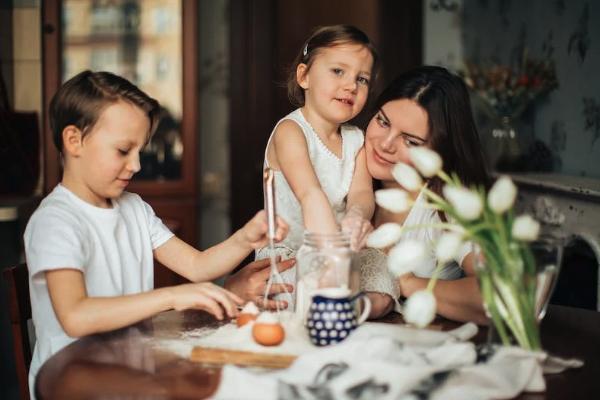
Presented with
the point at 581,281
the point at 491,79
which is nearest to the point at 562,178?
the point at 581,281

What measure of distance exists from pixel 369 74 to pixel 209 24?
104 inches

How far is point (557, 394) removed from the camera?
3.88ft

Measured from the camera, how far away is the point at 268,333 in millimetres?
1322

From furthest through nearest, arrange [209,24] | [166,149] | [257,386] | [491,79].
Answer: [209,24]
[166,149]
[491,79]
[257,386]

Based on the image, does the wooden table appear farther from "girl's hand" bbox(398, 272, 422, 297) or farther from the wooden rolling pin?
"girl's hand" bbox(398, 272, 422, 297)

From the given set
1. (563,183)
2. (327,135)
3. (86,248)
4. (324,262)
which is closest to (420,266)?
(327,135)

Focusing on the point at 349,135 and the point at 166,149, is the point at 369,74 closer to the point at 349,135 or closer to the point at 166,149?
the point at 349,135

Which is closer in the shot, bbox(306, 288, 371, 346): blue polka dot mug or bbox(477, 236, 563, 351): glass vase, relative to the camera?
bbox(477, 236, 563, 351): glass vase

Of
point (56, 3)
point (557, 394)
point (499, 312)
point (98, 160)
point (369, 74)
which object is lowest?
point (557, 394)

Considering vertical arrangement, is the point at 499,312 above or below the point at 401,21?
below

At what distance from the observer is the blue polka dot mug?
1309mm

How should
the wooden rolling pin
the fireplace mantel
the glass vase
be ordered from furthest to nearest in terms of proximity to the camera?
the fireplace mantel, the wooden rolling pin, the glass vase

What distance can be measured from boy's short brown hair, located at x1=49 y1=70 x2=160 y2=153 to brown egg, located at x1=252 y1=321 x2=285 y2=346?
1.82 feet

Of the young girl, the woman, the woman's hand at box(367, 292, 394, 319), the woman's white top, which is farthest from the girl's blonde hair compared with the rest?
the woman's hand at box(367, 292, 394, 319)
